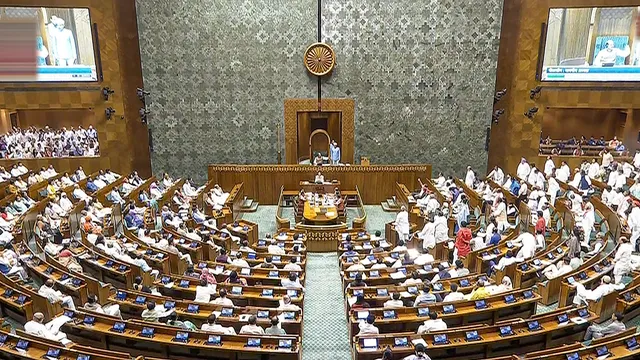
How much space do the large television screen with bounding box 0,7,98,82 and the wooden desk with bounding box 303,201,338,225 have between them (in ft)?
37.0

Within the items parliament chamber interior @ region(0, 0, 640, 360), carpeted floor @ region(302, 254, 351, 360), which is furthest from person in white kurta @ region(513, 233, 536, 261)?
carpeted floor @ region(302, 254, 351, 360)

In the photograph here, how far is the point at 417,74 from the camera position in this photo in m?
18.0

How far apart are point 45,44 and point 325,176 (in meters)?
12.3

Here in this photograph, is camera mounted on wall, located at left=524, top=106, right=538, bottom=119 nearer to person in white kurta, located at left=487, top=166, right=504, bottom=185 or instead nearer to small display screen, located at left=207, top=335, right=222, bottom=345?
person in white kurta, located at left=487, top=166, right=504, bottom=185

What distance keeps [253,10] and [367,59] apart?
5.08 meters

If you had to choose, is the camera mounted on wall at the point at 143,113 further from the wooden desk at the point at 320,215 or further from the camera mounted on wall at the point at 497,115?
the camera mounted on wall at the point at 497,115

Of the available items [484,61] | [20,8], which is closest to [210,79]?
[20,8]

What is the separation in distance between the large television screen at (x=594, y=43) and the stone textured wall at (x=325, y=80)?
7.21 ft

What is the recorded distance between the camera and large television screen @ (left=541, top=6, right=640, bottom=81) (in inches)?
651

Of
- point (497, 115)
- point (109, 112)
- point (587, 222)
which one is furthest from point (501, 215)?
point (109, 112)

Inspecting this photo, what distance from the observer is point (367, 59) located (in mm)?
17891

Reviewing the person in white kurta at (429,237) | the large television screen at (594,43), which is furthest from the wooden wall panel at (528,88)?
the person in white kurta at (429,237)

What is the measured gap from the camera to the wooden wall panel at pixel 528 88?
16.5 m

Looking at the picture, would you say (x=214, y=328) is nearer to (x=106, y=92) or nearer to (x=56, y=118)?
(x=106, y=92)
